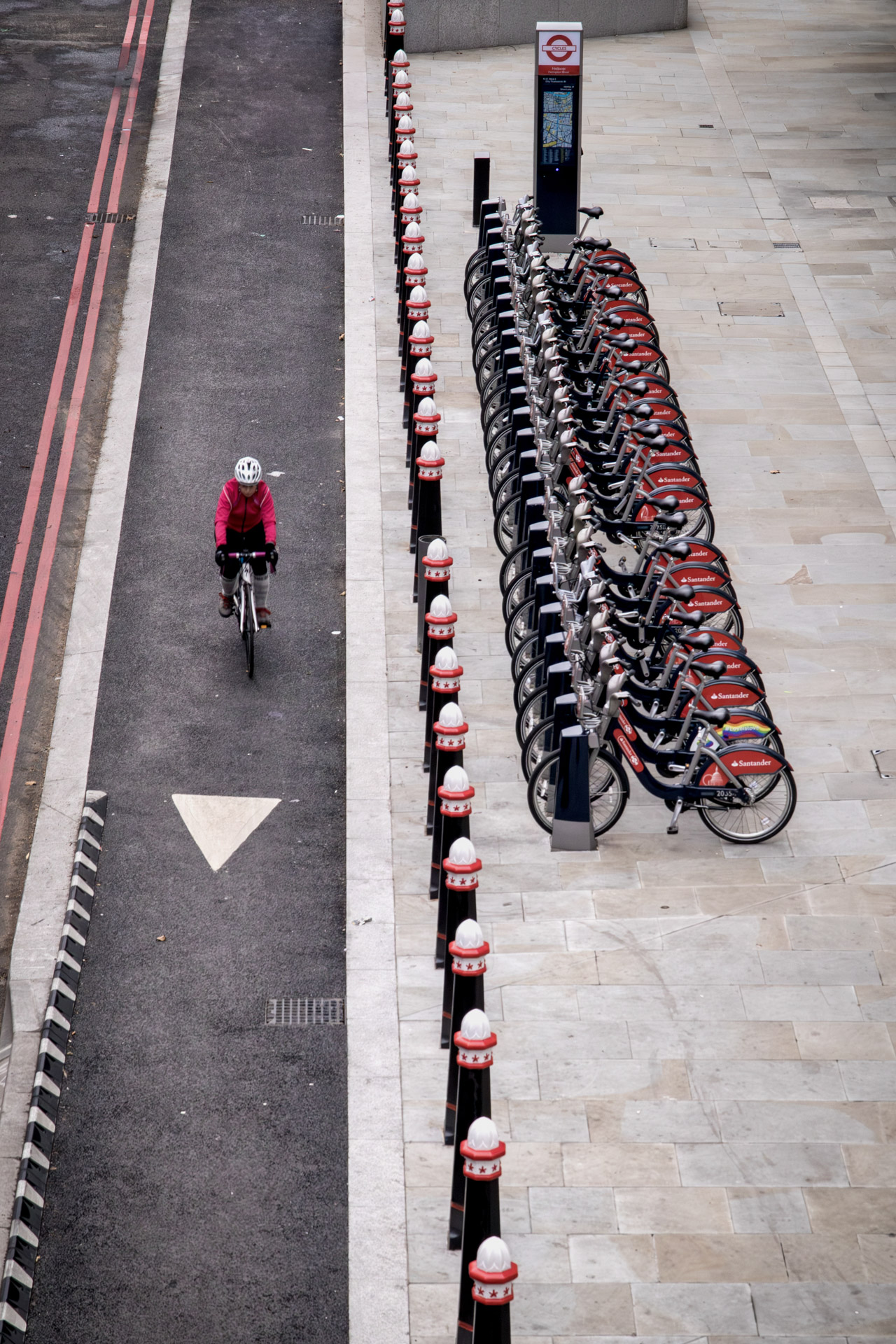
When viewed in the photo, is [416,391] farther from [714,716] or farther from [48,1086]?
[48,1086]

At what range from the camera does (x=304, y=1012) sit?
822 cm

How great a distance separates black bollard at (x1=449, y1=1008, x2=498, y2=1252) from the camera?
631 cm

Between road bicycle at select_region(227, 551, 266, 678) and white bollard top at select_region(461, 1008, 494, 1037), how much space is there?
4.68 m

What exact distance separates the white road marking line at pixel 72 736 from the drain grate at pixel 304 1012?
1084mm

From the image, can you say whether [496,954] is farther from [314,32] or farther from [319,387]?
[314,32]

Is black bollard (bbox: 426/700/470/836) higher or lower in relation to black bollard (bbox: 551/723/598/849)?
higher

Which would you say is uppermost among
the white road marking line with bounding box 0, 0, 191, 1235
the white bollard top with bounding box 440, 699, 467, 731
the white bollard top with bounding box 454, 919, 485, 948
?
the white bollard top with bounding box 454, 919, 485, 948

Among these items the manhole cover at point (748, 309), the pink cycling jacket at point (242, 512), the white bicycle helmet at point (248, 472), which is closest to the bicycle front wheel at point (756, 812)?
the pink cycling jacket at point (242, 512)

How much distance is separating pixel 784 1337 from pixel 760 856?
124 inches

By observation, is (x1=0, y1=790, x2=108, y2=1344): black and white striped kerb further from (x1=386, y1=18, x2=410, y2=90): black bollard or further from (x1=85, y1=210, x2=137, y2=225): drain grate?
(x1=386, y1=18, x2=410, y2=90): black bollard

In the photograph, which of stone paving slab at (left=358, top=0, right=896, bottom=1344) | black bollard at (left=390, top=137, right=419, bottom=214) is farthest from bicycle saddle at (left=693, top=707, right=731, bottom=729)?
black bollard at (left=390, top=137, right=419, bottom=214)

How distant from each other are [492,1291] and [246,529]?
605cm

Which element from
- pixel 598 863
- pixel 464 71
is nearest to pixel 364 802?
pixel 598 863

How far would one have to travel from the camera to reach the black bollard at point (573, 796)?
8.83 metres
